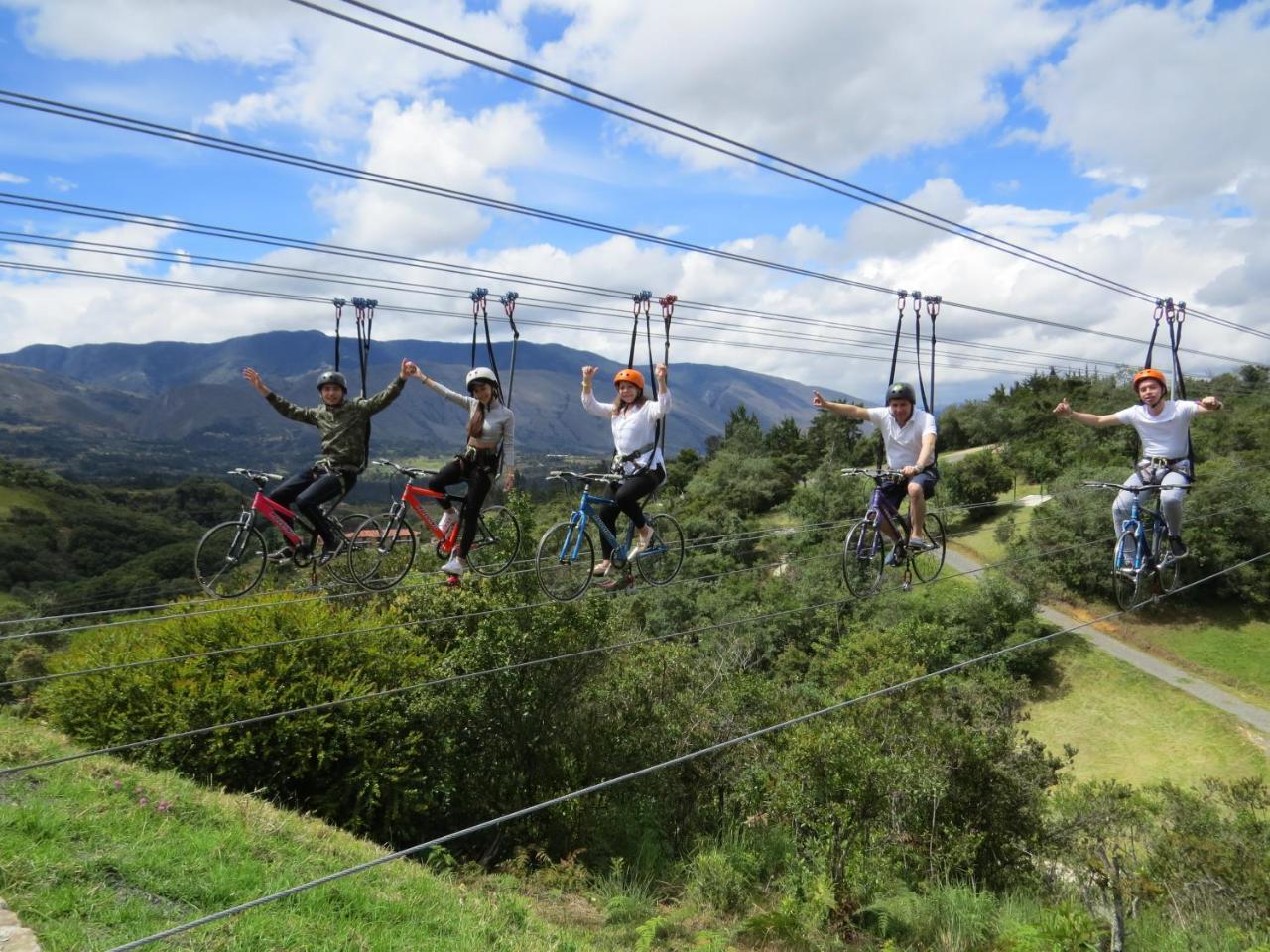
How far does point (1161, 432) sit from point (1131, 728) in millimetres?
32848

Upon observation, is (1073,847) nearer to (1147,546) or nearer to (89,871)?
(1147,546)

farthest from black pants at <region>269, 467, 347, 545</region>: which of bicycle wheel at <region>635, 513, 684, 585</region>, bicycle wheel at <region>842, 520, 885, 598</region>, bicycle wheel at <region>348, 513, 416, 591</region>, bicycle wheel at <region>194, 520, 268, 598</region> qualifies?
bicycle wheel at <region>842, 520, 885, 598</region>

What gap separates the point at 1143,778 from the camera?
111 feet

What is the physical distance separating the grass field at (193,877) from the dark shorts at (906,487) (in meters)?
8.32

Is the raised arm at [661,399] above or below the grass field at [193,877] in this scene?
above

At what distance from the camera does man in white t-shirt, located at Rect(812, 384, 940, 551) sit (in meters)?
11.0

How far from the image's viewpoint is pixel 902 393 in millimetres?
10961

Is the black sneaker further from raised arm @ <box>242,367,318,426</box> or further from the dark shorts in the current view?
the dark shorts

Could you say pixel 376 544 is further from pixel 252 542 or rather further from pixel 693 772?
pixel 693 772

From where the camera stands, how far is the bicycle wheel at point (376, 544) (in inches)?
468

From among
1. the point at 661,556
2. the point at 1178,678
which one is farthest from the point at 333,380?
the point at 1178,678

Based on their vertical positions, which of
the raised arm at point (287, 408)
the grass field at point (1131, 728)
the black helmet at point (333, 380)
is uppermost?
the black helmet at point (333, 380)

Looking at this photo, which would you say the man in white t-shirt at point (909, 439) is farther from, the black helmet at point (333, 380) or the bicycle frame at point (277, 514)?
the bicycle frame at point (277, 514)

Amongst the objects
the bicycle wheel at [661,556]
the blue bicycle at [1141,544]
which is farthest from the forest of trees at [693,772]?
the blue bicycle at [1141,544]
